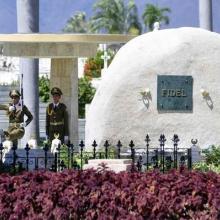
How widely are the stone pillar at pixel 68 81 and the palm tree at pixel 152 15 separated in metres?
60.8

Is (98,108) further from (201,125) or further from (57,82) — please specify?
(57,82)

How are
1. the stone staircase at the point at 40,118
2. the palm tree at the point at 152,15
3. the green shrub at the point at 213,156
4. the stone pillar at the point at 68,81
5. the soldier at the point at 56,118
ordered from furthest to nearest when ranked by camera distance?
the palm tree at the point at 152,15 < the stone staircase at the point at 40,118 < the stone pillar at the point at 68,81 < the soldier at the point at 56,118 < the green shrub at the point at 213,156

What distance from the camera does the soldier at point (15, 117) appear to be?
51.2ft

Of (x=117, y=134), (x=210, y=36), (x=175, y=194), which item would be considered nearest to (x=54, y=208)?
(x=175, y=194)

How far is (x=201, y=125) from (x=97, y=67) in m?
33.7

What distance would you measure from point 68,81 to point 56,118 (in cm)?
349

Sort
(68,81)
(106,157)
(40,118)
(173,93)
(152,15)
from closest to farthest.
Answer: (106,157) → (173,93) → (68,81) → (40,118) → (152,15)

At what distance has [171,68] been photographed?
49.9 feet

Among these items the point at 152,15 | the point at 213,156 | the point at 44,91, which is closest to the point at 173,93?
the point at 213,156

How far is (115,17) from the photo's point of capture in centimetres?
9556

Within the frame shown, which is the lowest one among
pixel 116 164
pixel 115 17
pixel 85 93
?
A: pixel 116 164

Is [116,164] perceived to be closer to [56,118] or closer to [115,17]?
[56,118]

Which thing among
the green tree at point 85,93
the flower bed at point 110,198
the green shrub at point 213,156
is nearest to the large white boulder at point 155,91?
the green shrub at point 213,156

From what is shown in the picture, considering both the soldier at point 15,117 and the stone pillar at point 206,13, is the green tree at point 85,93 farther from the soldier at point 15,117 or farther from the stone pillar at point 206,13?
the soldier at point 15,117
